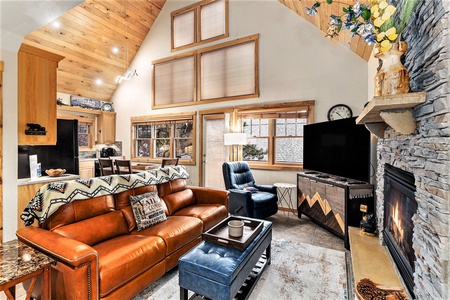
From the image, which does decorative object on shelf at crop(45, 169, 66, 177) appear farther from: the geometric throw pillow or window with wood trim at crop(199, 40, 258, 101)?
window with wood trim at crop(199, 40, 258, 101)

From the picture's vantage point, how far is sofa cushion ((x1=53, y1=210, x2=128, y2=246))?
1.92 metres

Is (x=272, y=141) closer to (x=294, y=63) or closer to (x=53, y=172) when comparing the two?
(x=294, y=63)

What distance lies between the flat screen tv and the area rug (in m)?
1.15

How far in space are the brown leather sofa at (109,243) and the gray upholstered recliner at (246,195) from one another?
0.80 meters

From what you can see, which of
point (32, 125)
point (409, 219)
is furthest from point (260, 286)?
point (32, 125)

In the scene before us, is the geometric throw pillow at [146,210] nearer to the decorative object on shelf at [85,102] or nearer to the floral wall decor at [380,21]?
the floral wall decor at [380,21]

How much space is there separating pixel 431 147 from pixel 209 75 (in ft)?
16.1

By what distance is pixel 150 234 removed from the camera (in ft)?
7.34

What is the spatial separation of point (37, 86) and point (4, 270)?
249 cm

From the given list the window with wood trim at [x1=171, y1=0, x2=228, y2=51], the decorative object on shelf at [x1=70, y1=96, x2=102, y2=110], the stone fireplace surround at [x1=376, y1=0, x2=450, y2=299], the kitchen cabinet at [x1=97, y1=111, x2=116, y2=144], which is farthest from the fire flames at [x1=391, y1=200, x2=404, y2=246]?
the decorative object on shelf at [x1=70, y1=96, x2=102, y2=110]

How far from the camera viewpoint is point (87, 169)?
605cm

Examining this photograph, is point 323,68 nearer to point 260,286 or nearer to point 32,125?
point 260,286

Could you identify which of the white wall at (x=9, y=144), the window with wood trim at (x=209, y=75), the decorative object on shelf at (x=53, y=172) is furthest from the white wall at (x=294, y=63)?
the white wall at (x=9, y=144)

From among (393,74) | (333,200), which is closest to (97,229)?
(393,74)
